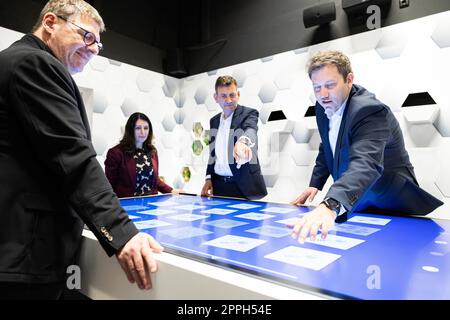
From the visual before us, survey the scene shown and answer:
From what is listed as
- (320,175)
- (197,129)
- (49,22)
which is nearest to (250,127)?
(320,175)

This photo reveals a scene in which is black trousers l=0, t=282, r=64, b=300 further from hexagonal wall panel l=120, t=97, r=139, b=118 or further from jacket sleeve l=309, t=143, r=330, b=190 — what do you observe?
hexagonal wall panel l=120, t=97, r=139, b=118

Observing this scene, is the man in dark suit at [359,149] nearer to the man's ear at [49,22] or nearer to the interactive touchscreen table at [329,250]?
the interactive touchscreen table at [329,250]

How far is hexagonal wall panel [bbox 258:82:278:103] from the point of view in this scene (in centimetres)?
297

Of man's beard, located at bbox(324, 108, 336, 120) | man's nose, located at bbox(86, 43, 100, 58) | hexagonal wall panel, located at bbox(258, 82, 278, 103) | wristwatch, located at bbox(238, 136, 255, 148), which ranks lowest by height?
wristwatch, located at bbox(238, 136, 255, 148)

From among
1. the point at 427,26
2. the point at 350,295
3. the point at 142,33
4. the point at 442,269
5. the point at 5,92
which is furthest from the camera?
the point at 142,33

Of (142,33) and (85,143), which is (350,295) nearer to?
(85,143)

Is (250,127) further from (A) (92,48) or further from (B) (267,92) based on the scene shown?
(A) (92,48)

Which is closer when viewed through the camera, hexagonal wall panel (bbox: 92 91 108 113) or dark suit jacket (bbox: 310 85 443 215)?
dark suit jacket (bbox: 310 85 443 215)

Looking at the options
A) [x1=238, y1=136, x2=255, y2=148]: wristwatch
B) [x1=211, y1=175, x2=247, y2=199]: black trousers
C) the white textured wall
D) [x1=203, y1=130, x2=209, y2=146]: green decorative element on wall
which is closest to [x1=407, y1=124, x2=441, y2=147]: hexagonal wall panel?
the white textured wall

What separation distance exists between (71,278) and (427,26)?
8.70 feet

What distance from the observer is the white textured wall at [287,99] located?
2.11 metres

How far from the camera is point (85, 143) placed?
0.77 meters

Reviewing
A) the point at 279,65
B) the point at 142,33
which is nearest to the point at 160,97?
the point at 142,33

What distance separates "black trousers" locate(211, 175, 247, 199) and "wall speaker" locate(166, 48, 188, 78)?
1746 millimetres
